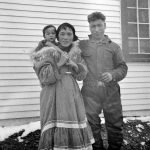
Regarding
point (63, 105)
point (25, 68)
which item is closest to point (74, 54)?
point (63, 105)

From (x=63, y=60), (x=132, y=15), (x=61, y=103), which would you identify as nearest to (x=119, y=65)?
(x=63, y=60)

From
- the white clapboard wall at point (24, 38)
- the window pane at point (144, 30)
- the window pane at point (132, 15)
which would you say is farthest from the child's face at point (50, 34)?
the window pane at point (144, 30)

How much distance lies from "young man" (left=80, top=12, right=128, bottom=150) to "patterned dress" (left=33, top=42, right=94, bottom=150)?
1.25 ft

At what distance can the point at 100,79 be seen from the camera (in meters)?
3.13

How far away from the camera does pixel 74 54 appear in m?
2.84

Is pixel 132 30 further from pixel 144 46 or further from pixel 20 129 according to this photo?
pixel 20 129

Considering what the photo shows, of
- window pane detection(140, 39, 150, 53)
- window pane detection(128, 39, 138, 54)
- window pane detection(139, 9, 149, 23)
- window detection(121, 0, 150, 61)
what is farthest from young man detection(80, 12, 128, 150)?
window pane detection(139, 9, 149, 23)

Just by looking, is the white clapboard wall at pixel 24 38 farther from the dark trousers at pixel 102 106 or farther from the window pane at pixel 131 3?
the dark trousers at pixel 102 106

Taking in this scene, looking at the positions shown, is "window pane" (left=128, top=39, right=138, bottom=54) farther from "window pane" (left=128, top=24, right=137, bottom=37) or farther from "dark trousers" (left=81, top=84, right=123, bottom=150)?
"dark trousers" (left=81, top=84, right=123, bottom=150)

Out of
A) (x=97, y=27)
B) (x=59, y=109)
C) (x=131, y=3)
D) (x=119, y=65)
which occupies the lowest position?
(x=59, y=109)

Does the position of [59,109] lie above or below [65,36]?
below

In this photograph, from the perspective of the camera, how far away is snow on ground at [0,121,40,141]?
4.48 m

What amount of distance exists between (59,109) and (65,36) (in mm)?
820

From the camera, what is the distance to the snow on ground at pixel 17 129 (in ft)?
14.7
